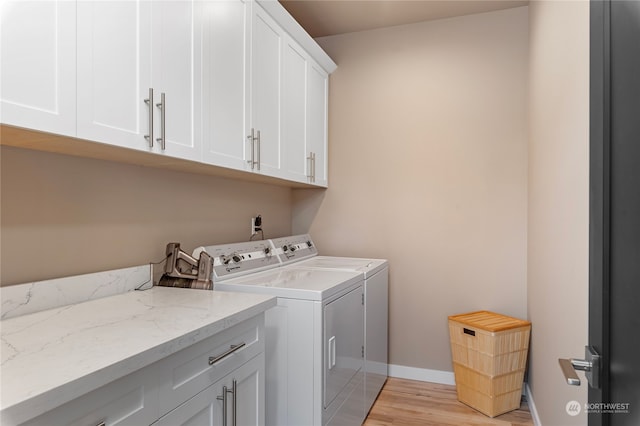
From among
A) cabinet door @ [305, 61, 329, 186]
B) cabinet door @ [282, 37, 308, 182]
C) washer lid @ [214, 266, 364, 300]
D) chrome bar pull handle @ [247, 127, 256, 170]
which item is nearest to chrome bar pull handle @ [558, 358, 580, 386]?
washer lid @ [214, 266, 364, 300]

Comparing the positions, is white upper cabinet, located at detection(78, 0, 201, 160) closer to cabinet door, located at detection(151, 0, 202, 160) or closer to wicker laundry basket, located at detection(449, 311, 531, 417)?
cabinet door, located at detection(151, 0, 202, 160)

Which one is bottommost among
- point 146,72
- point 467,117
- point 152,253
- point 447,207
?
point 152,253

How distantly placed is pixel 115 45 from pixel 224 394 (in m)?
1.16

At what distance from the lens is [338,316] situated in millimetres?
1882

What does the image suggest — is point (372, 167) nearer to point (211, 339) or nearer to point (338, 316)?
point (338, 316)

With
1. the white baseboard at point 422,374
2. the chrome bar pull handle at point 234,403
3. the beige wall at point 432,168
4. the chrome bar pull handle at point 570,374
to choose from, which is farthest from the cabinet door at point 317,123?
the chrome bar pull handle at point 570,374

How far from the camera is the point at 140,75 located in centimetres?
133

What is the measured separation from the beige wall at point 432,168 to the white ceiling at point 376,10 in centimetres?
9

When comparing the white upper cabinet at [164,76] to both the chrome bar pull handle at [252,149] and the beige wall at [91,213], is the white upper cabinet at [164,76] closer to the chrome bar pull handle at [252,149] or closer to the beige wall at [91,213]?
the chrome bar pull handle at [252,149]

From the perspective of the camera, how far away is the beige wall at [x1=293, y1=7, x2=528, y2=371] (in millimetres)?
2732

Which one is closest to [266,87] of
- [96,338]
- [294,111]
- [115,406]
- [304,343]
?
[294,111]

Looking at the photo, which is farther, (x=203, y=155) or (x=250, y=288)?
(x=250, y=288)

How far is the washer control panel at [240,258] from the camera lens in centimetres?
192

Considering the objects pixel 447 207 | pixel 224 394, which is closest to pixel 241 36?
pixel 224 394
